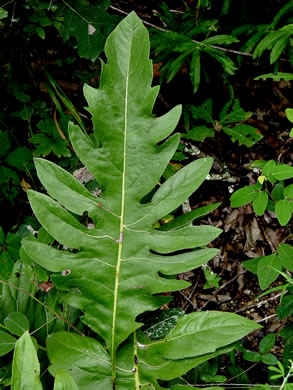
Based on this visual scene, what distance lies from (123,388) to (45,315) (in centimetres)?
37

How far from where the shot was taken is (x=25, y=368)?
100cm

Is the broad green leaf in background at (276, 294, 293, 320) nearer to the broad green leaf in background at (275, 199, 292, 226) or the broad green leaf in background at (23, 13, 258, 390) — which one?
the broad green leaf in background at (275, 199, 292, 226)

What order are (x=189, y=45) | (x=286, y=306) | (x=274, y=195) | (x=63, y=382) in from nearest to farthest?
(x=63, y=382), (x=286, y=306), (x=274, y=195), (x=189, y=45)

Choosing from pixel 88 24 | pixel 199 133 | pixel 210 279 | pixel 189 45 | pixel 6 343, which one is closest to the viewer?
pixel 6 343

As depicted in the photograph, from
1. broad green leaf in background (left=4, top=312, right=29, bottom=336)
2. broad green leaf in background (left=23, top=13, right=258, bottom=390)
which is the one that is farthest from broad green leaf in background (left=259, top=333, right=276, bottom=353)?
broad green leaf in background (left=4, top=312, right=29, bottom=336)

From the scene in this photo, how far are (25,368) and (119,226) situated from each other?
491 mm

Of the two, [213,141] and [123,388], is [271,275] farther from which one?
[213,141]

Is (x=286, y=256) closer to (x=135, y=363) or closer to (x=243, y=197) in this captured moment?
(x=243, y=197)

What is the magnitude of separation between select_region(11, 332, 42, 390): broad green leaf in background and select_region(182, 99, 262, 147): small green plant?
178cm

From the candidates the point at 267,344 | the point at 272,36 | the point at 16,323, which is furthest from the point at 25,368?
the point at 272,36

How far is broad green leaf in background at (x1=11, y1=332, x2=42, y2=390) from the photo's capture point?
99 cm

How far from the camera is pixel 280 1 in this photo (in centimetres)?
225

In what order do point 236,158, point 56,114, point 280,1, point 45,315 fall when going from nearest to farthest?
point 45,315
point 280,1
point 56,114
point 236,158

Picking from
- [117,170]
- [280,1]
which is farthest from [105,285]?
[280,1]
